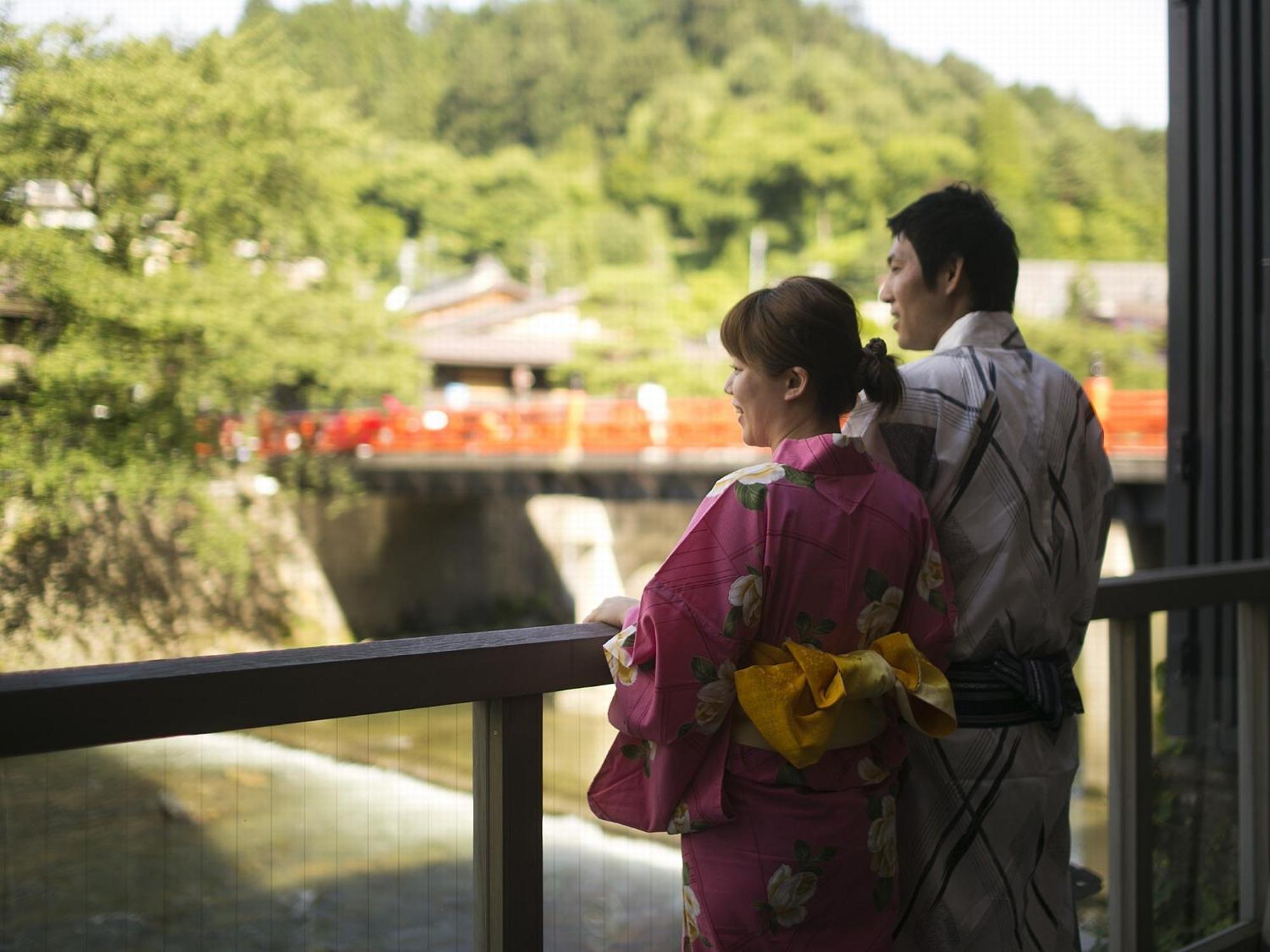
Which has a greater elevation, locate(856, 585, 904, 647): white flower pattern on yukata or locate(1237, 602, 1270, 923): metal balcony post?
locate(856, 585, 904, 647): white flower pattern on yukata

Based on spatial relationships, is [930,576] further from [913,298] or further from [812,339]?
[913,298]

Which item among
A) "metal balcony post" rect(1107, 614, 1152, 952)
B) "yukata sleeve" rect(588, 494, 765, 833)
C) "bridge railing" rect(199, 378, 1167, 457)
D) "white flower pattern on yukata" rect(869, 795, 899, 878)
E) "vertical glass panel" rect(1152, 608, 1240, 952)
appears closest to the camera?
"yukata sleeve" rect(588, 494, 765, 833)

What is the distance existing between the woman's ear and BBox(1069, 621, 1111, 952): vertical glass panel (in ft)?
2.88

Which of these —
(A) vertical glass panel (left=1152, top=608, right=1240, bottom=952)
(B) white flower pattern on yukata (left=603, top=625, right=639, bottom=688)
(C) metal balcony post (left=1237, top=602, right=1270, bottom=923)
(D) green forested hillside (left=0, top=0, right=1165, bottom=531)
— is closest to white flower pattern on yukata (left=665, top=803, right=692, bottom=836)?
(B) white flower pattern on yukata (left=603, top=625, right=639, bottom=688)

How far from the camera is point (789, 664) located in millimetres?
1020

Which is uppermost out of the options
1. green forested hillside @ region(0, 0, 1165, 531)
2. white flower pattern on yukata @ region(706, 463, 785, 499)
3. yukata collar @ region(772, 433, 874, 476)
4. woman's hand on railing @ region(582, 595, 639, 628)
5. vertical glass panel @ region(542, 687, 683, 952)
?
green forested hillside @ region(0, 0, 1165, 531)

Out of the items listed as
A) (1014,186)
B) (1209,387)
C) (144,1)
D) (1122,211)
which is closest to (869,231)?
(1014,186)

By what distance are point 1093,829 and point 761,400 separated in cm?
111

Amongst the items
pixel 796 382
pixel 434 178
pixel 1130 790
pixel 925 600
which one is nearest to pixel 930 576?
pixel 925 600

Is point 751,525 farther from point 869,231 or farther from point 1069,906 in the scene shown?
point 869,231

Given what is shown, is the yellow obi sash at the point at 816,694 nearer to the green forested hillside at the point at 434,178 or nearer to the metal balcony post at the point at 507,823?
the metal balcony post at the point at 507,823

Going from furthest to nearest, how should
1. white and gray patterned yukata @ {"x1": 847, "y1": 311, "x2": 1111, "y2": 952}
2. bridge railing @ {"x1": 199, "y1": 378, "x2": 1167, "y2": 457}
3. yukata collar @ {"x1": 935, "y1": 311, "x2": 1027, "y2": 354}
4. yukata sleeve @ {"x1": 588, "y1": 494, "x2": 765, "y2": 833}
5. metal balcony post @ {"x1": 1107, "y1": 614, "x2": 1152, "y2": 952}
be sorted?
1. bridge railing @ {"x1": 199, "y1": 378, "x2": 1167, "y2": 457}
2. metal balcony post @ {"x1": 1107, "y1": 614, "x2": 1152, "y2": 952}
3. yukata collar @ {"x1": 935, "y1": 311, "x2": 1027, "y2": 354}
4. white and gray patterned yukata @ {"x1": 847, "y1": 311, "x2": 1111, "y2": 952}
5. yukata sleeve @ {"x1": 588, "y1": 494, "x2": 765, "y2": 833}

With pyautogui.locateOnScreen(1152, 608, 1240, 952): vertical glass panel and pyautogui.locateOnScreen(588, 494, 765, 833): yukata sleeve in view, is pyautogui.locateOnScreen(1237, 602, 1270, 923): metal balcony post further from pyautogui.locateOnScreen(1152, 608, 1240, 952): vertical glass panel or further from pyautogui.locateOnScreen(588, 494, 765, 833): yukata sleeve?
pyautogui.locateOnScreen(588, 494, 765, 833): yukata sleeve

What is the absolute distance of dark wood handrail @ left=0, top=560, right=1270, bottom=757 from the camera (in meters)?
0.85
